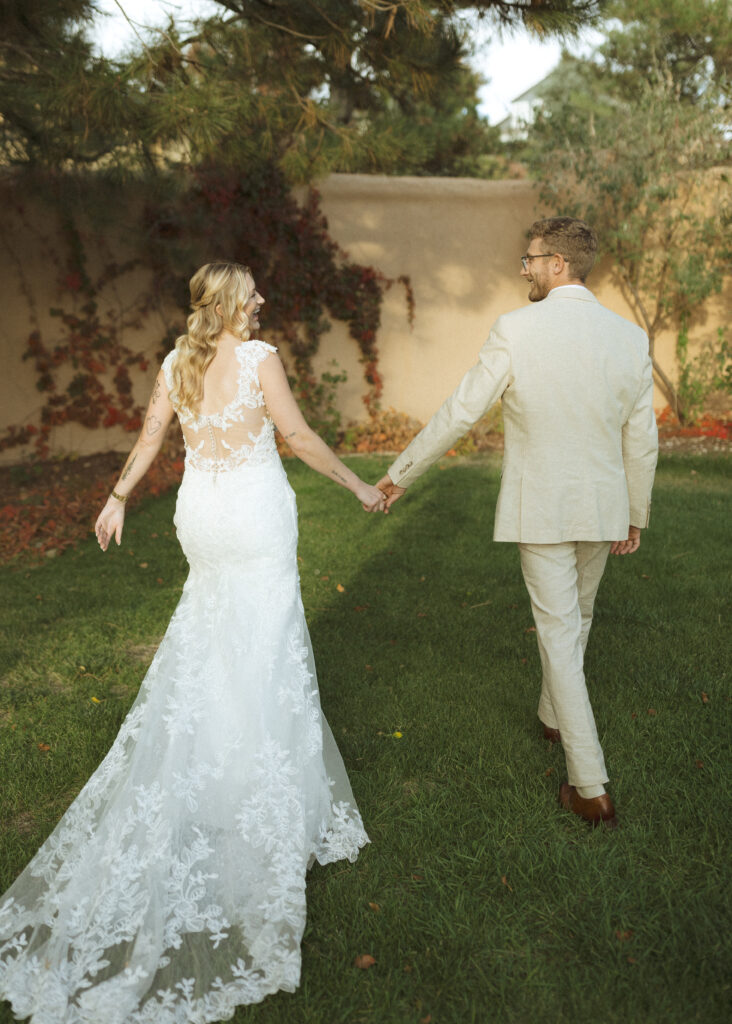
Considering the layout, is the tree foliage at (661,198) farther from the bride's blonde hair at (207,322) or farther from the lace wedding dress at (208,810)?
the lace wedding dress at (208,810)

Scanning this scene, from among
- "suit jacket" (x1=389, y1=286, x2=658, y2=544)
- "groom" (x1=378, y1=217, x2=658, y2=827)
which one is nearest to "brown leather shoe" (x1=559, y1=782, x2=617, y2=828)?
"groom" (x1=378, y1=217, x2=658, y2=827)

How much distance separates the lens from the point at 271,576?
2.85m

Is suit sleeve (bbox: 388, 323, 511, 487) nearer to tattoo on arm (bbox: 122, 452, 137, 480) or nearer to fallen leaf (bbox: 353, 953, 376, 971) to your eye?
tattoo on arm (bbox: 122, 452, 137, 480)

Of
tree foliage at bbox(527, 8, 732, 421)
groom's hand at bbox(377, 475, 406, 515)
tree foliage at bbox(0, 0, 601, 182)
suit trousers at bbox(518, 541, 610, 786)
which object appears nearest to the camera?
suit trousers at bbox(518, 541, 610, 786)

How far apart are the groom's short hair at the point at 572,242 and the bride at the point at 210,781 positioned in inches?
41.2

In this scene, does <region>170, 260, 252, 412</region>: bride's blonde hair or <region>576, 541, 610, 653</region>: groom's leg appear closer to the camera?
<region>170, 260, 252, 412</region>: bride's blonde hair

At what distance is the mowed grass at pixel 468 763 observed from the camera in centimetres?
226

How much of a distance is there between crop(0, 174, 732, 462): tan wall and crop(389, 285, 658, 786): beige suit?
283 inches

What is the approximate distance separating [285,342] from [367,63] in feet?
13.3

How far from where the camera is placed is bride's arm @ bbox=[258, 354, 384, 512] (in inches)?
110

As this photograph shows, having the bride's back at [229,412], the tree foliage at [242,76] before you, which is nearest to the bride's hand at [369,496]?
the bride's back at [229,412]

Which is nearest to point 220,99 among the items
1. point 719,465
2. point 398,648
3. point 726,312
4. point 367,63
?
point 367,63

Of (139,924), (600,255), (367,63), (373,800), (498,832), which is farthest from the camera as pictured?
(600,255)

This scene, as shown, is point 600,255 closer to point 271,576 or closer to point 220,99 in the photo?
point 220,99
